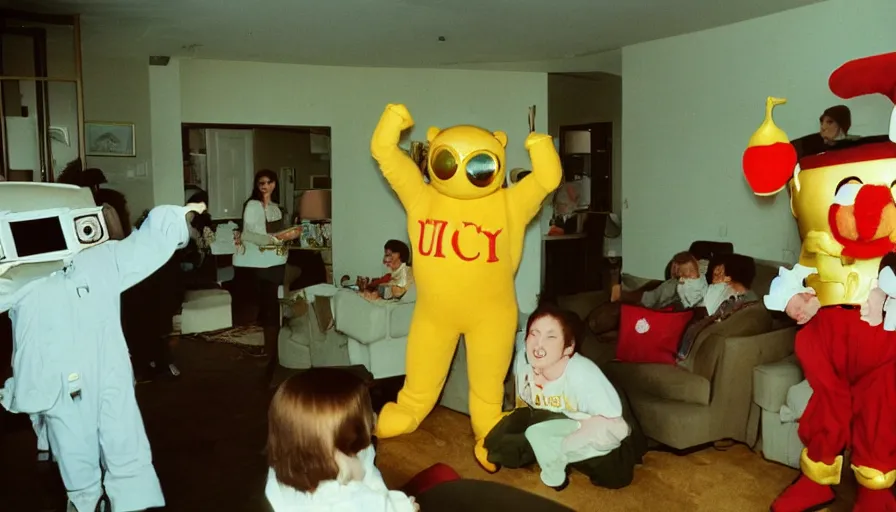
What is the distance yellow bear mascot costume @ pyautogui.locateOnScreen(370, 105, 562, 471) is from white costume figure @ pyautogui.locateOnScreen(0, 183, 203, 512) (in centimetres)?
92

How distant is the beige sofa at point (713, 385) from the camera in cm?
309

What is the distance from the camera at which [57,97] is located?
17.2 feet

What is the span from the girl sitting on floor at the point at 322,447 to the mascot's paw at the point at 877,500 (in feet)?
5.51

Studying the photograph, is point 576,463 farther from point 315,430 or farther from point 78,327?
point 78,327

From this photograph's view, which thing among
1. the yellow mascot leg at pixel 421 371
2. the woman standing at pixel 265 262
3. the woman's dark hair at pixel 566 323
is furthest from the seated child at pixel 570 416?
the woman standing at pixel 265 262

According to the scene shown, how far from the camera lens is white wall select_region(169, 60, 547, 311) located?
5523 millimetres

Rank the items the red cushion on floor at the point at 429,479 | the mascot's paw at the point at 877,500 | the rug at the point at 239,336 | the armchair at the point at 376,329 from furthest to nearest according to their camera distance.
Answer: the rug at the point at 239,336 < the armchair at the point at 376,329 < the mascot's paw at the point at 877,500 < the red cushion on floor at the point at 429,479

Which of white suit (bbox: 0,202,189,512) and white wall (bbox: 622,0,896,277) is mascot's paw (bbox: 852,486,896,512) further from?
white suit (bbox: 0,202,189,512)

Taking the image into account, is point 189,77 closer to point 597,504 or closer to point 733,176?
point 733,176

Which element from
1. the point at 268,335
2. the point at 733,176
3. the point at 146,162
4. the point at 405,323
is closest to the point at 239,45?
the point at 146,162

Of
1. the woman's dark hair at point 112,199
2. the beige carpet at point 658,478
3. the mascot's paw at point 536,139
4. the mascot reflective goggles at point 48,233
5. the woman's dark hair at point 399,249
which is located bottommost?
the beige carpet at point 658,478

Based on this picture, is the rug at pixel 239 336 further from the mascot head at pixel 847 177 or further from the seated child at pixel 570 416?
the mascot head at pixel 847 177

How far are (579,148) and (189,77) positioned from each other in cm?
419

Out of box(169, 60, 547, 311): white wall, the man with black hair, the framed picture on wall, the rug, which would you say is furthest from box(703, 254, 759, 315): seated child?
the framed picture on wall
